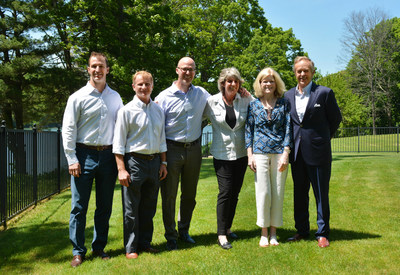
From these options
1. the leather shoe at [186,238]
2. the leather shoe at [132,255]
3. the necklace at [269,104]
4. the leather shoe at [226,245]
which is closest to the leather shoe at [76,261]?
the leather shoe at [132,255]

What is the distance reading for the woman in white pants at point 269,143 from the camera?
4.20 m

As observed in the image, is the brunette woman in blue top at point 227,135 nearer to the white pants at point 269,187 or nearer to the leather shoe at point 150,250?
the white pants at point 269,187

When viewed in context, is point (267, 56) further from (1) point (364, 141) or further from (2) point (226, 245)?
(2) point (226, 245)

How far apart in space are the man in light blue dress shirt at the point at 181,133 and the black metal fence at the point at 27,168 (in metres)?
3.02

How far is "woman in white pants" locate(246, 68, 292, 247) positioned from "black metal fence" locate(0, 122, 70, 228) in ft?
13.1

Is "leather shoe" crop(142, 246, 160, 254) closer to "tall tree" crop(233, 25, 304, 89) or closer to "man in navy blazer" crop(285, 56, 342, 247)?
"man in navy blazer" crop(285, 56, 342, 247)

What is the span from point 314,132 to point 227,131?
1.06 metres

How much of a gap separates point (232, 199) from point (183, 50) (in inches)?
449

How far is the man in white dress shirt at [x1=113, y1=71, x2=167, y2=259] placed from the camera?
3.76 meters

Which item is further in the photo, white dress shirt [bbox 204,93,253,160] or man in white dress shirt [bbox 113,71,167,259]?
white dress shirt [bbox 204,93,253,160]

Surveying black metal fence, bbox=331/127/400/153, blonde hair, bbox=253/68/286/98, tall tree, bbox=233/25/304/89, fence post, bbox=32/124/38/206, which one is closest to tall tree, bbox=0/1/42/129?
fence post, bbox=32/124/38/206

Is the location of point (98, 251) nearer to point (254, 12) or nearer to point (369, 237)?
point (369, 237)

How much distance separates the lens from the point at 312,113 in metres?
4.27

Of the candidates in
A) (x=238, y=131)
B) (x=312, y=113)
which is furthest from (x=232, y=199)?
(x=312, y=113)
